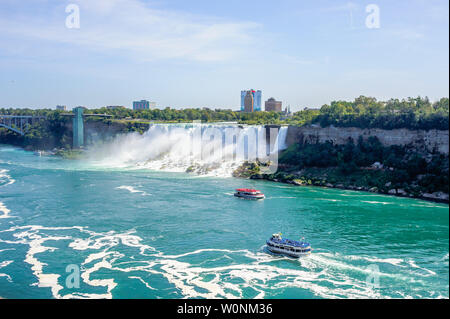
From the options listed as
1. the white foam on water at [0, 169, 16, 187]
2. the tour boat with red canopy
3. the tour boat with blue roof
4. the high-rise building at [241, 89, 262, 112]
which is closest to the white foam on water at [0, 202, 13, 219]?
the white foam on water at [0, 169, 16, 187]

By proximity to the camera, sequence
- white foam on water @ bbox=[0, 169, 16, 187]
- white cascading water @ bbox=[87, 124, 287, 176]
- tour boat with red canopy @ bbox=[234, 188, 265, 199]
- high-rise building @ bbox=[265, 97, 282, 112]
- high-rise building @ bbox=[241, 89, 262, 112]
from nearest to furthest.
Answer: tour boat with red canopy @ bbox=[234, 188, 265, 199], white foam on water @ bbox=[0, 169, 16, 187], white cascading water @ bbox=[87, 124, 287, 176], high-rise building @ bbox=[241, 89, 262, 112], high-rise building @ bbox=[265, 97, 282, 112]

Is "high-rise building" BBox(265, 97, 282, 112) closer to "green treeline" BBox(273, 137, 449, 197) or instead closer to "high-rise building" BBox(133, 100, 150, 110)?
"high-rise building" BBox(133, 100, 150, 110)

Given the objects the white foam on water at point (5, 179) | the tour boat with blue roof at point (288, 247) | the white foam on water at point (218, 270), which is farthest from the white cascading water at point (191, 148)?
the white foam on water at point (218, 270)

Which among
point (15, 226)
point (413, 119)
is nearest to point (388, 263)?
→ point (15, 226)
